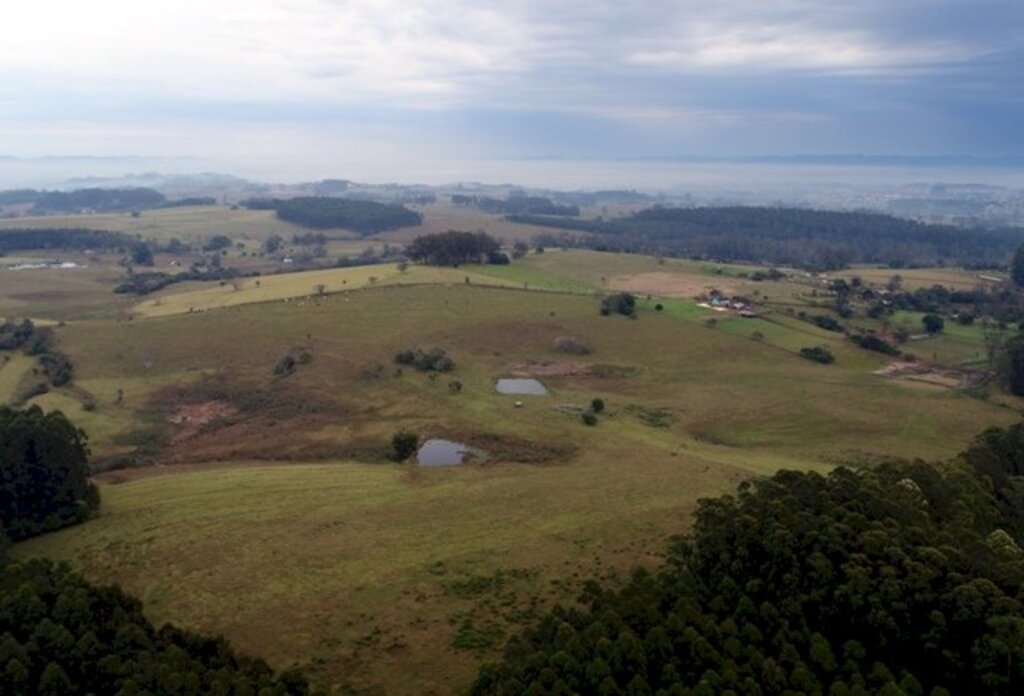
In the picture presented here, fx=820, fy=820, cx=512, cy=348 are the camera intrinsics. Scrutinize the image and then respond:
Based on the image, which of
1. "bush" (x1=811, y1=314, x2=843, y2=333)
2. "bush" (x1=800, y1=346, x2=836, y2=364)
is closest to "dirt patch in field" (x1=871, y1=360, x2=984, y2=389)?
"bush" (x1=800, y1=346, x2=836, y2=364)

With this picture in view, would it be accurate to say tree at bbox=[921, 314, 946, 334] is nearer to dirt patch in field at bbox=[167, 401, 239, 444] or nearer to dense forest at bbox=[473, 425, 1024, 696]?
dense forest at bbox=[473, 425, 1024, 696]

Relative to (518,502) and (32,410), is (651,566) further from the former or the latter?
(32,410)

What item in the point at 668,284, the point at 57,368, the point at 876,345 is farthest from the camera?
the point at 668,284

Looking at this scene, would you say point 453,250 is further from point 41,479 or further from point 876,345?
point 41,479

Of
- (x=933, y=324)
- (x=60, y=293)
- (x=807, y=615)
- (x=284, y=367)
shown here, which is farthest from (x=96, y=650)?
(x=60, y=293)

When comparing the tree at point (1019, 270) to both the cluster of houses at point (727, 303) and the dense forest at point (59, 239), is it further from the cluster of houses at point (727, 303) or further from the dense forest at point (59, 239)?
the dense forest at point (59, 239)

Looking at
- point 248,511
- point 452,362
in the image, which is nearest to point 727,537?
point 248,511

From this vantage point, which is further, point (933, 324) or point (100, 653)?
point (933, 324)
